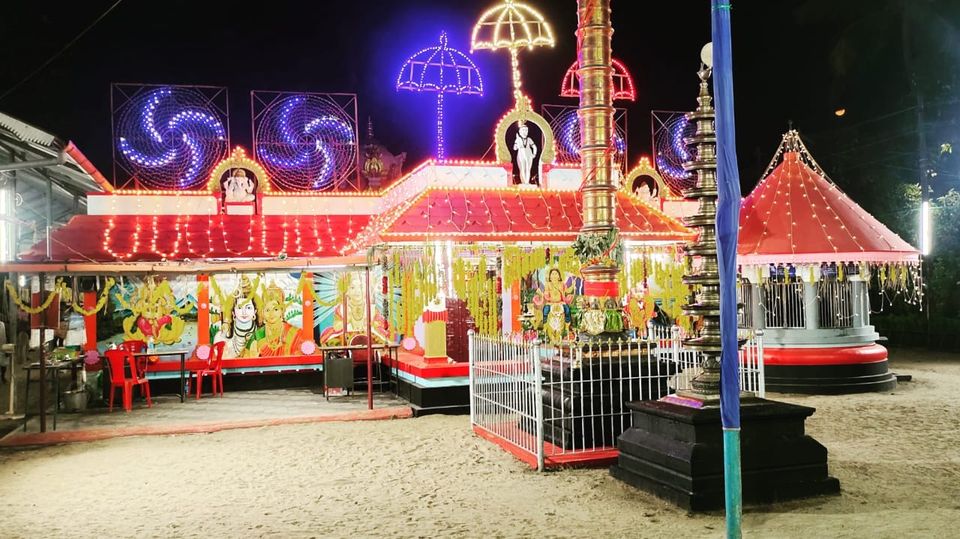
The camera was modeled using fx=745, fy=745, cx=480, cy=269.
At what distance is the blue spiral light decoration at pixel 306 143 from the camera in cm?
1548

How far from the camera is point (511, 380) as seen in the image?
8.58 metres

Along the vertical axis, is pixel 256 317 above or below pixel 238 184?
below

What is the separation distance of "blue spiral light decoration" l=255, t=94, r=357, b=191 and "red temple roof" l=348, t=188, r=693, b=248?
2.76 meters

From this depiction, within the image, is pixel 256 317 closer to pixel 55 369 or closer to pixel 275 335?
pixel 275 335

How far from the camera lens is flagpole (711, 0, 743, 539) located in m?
4.40

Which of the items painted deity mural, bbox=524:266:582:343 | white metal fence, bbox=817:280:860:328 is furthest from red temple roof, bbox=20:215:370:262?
white metal fence, bbox=817:280:860:328

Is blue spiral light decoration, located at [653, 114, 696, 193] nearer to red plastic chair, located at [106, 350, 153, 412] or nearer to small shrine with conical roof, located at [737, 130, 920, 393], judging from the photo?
small shrine with conical roof, located at [737, 130, 920, 393]

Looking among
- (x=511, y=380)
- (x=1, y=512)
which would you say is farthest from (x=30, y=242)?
(x=511, y=380)

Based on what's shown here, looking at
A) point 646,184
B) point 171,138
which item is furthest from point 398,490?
point 646,184

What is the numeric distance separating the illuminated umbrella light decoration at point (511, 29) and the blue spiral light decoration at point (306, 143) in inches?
167

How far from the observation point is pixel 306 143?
15648 millimetres

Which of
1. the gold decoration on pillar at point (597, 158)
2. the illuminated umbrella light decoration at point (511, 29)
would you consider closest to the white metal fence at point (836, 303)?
the illuminated umbrella light decoration at point (511, 29)

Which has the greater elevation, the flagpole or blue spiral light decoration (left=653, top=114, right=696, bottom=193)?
blue spiral light decoration (left=653, top=114, right=696, bottom=193)

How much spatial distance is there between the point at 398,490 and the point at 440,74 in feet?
27.3
